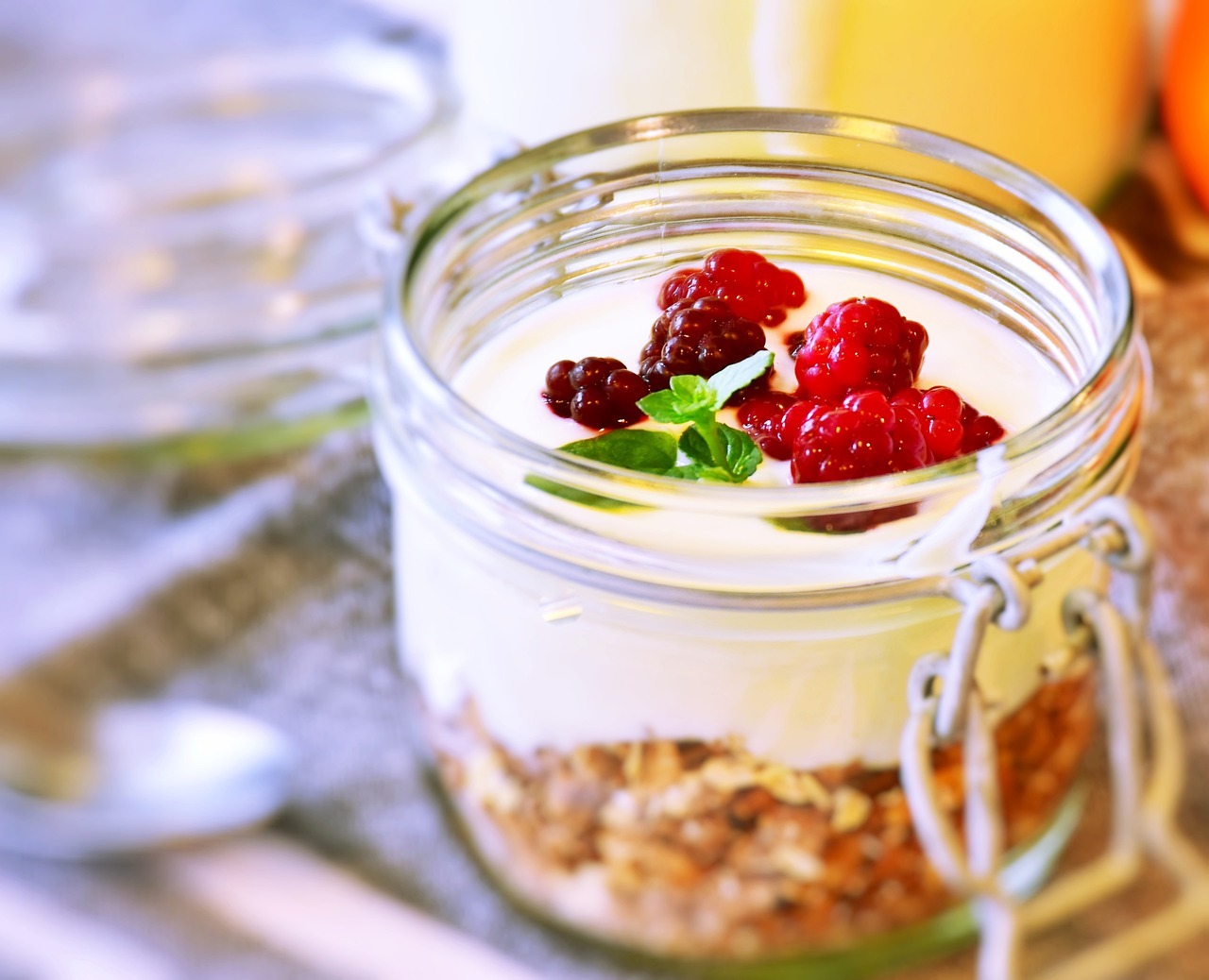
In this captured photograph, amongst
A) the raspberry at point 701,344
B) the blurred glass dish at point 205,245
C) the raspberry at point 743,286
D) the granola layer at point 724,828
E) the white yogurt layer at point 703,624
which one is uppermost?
the blurred glass dish at point 205,245

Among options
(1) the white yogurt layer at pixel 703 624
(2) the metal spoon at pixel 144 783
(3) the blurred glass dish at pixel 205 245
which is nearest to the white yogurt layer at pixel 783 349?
(1) the white yogurt layer at pixel 703 624

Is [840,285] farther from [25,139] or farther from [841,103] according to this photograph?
[25,139]

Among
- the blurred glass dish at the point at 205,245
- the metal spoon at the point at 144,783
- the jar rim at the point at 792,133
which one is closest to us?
the jar rim at the point at 792,133

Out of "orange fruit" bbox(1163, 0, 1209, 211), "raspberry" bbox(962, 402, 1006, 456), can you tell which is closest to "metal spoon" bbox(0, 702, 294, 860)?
"raspberry" bbox(962, 402, 1006, 456)

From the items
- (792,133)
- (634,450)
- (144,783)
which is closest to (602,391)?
(634,450)

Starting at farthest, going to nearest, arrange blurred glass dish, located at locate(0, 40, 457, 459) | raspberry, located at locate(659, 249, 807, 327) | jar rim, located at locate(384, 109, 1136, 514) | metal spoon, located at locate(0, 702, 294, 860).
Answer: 1. blurred glass dish, located at locate(0, 40, 457, 459)
2. metal spoon, located at locate(0, 702, 294, 860)
3. raspberry, located at locate(659, 249, 807, 327)
4. jar rim, located at locate(384, 109, 1136, 514)

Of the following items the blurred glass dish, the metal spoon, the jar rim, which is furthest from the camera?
the blurred glass dish

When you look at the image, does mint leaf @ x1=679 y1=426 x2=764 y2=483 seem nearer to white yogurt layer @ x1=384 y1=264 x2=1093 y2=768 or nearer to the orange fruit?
white yogurt layer @ x1=384 y1=264 x2=1093 y2=768

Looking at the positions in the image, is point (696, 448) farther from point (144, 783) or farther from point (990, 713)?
point (144, 783)

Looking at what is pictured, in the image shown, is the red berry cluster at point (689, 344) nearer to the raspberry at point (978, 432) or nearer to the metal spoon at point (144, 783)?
the raspberry at point (978, 432)
